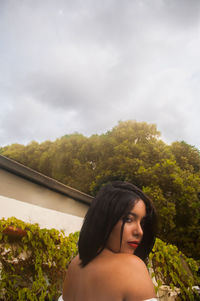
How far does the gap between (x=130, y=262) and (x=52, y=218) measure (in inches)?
215

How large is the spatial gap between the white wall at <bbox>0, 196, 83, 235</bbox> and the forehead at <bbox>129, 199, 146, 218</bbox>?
434 cm

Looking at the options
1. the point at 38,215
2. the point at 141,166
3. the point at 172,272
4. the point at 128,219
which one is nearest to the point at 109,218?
the point at 128,219

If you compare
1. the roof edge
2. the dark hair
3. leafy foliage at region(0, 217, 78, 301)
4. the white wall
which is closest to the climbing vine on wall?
leafy foliage at region(0, 217, 78, 301)

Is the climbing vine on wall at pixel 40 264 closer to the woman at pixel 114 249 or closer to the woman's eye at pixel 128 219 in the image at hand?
the woman at pixel 114 249

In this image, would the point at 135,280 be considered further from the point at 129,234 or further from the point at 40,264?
the point at 40,264

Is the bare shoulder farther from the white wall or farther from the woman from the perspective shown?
the white wall

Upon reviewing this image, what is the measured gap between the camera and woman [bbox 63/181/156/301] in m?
1.20

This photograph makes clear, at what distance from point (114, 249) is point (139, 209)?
0.97ft

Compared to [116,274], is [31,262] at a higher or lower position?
lower

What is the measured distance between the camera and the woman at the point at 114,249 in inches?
47.3

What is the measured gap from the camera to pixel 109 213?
1543mm

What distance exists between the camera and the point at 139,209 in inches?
63.1

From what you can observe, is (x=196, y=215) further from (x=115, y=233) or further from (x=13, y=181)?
(x=115, y=233)

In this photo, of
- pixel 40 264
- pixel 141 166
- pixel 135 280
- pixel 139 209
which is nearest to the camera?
pixel 135 280
